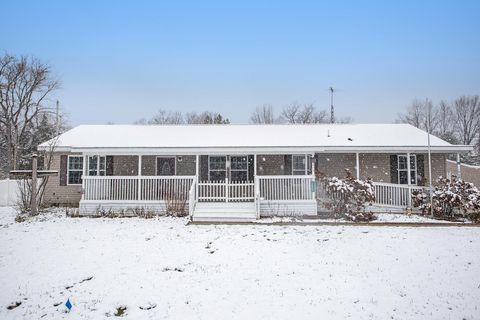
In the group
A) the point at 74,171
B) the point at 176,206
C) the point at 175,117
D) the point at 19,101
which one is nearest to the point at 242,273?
the point at 176,206

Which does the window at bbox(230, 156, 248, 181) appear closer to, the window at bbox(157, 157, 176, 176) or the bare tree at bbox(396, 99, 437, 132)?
the window at bbox(157, 157, 176, 176)

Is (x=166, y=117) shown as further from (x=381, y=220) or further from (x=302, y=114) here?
(x=381, y=220)

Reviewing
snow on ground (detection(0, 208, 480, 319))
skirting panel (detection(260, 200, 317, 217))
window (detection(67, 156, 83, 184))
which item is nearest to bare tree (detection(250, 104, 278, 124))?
window (detection(67, 156, 83, 184))

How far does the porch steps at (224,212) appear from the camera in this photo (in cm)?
1220

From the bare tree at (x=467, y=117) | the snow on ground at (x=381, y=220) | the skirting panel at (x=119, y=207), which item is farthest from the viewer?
the bare tree at (x=467, y=117)

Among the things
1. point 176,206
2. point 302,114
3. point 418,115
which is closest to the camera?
point 176,206

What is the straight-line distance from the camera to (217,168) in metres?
15.6

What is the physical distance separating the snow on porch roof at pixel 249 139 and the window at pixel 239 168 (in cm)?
73

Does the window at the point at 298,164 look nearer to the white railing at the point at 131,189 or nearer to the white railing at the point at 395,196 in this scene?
the white railing at the point at 395,196

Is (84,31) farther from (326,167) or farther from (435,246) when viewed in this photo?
(435,246)

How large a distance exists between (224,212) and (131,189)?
4155mm

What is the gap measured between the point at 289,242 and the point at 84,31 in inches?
2476

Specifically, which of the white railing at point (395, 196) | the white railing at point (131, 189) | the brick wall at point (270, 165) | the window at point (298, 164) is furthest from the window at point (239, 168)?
the white railing at point (395, 196)

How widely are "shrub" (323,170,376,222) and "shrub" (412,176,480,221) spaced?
8.48 ft
